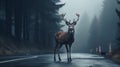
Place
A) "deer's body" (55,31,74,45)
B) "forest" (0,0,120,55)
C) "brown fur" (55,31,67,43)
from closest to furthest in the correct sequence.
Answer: "deer's body" (55,31,74,45), "brown fur" (55,31,67,43), "forest" (0,0,120,55)

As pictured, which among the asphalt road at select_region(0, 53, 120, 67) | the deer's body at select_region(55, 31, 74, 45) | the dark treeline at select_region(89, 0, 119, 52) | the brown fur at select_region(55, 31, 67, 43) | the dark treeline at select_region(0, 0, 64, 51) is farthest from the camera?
the dark treeline at select_region(89, 0, 119, 52)

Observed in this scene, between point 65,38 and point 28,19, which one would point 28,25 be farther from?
point 65,38

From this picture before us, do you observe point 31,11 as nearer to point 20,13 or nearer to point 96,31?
point 20,13

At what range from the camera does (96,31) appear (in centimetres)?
13575

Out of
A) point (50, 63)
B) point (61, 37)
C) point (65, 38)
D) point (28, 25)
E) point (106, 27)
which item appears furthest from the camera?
point (106, 27)

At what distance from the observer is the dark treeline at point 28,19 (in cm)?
5094

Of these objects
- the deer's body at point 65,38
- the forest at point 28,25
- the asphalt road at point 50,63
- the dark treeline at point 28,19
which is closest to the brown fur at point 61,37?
the deer's body at point 65,38

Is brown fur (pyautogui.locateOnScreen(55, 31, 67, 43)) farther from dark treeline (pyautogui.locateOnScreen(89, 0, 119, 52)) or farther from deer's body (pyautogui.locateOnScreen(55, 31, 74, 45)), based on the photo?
dark treeline (pyautogui.locateOnScreen(89, 0, 119, 52))

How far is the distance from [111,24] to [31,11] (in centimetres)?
5824

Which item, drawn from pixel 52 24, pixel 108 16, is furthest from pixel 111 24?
pixel 52 24

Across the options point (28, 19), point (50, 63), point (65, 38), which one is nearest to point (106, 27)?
point (28, 19)

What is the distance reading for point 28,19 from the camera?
62.5 metres

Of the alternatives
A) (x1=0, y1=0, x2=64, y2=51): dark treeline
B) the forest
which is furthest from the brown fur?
(x1=0, y1=0, x2=64, y2=51): dark treeline

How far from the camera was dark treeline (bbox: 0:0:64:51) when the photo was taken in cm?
5094
